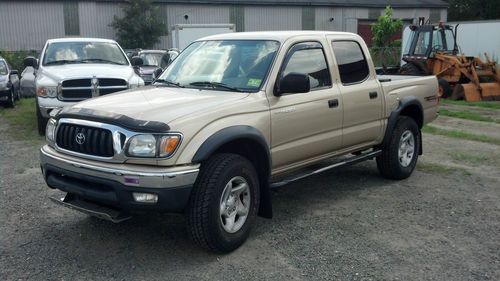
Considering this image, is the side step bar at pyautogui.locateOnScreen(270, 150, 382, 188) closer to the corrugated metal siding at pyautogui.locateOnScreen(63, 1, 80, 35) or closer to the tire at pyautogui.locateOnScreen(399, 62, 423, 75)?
the tire at pyautogui.locateOnScreen(399, 62, 423, 75)

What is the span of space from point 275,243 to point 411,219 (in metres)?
1.58

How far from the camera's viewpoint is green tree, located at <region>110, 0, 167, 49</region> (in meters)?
33.5

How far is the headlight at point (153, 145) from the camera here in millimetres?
4020

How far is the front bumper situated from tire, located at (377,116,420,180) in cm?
340

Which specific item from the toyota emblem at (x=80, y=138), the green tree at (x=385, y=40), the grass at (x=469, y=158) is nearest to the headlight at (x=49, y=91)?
the toyota emblem at (x=80, y=138)

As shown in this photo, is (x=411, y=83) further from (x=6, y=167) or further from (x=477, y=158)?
(x=6, y=167)

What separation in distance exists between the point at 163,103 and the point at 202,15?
1335 inches

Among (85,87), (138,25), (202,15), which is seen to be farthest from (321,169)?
(202,15)

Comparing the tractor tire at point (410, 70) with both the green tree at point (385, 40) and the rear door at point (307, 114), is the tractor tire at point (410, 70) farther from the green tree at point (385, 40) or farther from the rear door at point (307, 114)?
the rear door at point (307, 114)

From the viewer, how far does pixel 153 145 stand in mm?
4035

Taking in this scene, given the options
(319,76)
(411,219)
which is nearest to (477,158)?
(411,219)

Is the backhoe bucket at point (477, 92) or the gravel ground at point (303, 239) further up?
the backhoe bucket at point (477, 92)

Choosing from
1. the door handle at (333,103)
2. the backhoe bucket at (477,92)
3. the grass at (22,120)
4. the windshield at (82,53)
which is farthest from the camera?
the backhoe bucket at (477,92)

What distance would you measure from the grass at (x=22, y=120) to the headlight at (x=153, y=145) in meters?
6.56
